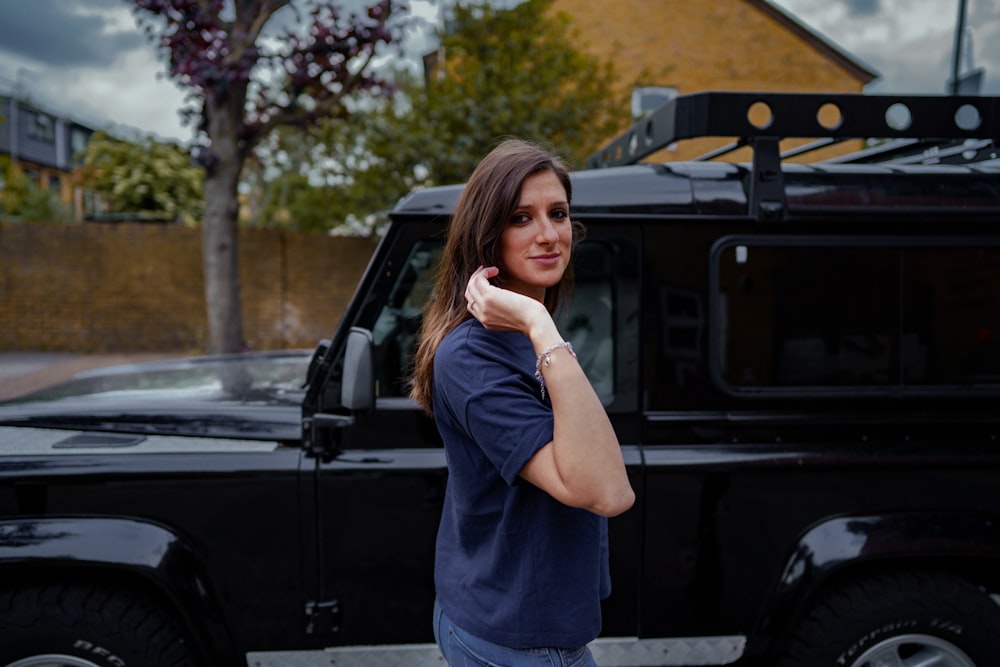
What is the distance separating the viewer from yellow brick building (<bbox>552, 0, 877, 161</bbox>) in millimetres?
16953

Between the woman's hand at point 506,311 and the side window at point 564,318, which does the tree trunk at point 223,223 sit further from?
the woman's hand at point 506,311

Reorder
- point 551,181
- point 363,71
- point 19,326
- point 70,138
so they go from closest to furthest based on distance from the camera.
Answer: point 551,181, point 363,71, point 19,326, point 70,138

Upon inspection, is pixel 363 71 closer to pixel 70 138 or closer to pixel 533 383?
pixel 533 383

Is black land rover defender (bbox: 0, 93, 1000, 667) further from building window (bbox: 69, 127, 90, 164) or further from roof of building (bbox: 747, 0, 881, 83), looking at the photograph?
building window (bbox: 69, 127, 90, 164)

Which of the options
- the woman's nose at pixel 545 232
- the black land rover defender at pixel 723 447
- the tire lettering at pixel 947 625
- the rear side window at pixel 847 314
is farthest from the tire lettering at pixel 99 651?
the tire lettering at pixel 947 625

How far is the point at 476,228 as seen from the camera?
4.42ft

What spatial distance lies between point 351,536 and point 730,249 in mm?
1469

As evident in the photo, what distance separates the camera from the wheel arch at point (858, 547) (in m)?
2.17

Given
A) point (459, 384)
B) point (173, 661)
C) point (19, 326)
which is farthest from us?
point (19, 326)

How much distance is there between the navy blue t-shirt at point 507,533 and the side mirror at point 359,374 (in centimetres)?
73

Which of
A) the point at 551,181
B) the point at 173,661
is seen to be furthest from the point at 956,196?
the point at 173,661

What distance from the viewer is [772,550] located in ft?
7.29

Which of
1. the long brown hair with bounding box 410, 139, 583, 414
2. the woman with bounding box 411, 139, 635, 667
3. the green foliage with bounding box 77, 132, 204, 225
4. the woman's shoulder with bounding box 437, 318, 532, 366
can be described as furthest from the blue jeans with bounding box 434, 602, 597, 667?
the green foliage with bounding box 77, 132, 204, 225

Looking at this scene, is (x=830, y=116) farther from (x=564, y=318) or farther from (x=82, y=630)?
(x=82, y=630)
